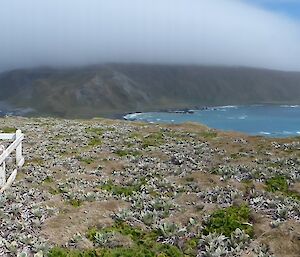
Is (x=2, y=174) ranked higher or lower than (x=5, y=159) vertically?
higher

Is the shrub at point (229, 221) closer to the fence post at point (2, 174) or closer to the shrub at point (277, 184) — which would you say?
the shrub at point (277, 184)

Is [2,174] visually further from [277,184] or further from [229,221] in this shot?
[277,184]

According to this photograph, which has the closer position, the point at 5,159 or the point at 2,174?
the point at 2,174

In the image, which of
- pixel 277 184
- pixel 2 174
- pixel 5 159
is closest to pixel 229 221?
pixel 277 184

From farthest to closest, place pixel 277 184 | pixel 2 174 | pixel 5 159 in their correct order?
pixel 5 159 → pixel 277 184 → pixel 2 174

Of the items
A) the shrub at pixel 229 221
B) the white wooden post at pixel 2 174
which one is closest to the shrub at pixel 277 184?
the shrub at pixel 229 221

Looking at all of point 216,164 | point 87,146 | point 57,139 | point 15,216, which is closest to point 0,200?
point 15,216

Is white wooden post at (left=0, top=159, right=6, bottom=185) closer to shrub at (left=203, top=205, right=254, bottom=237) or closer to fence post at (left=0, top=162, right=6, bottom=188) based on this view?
fence post at (left=0, top=162, right=6, bottom=188)

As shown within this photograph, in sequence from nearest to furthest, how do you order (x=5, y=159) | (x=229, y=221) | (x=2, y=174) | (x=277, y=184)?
1. (x=229, y=221)
2. (x=2, y=174)
3. (x=277, y=184)
4. (x=5, y=159)

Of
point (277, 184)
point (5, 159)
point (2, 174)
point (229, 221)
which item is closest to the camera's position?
point (229, 221)

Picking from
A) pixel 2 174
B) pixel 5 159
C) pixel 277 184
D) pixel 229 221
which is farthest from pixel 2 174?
pixel 277 184

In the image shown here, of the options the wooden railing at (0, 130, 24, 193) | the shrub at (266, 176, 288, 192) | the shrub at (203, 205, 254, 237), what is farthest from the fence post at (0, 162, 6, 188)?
the shrub at (266, 176, 288, 192)

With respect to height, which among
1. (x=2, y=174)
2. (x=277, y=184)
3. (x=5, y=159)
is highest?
(x=2, y=174)

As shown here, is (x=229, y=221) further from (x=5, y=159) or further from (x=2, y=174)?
(x=5, y=159)
